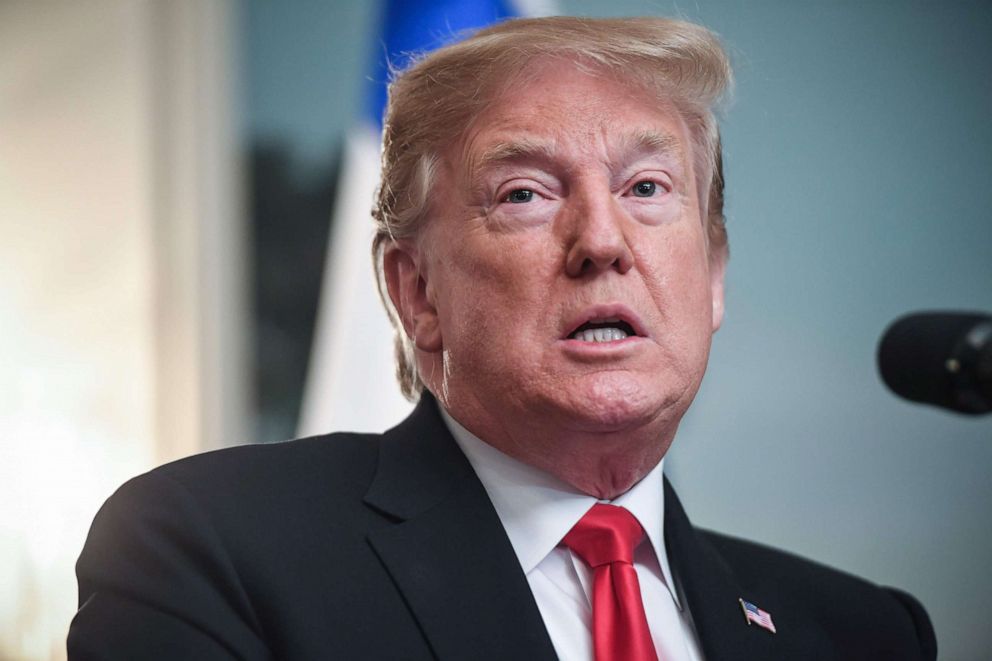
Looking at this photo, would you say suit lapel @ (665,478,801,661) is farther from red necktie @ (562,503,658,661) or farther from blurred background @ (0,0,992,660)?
blurred background @ (0,0,992,660)

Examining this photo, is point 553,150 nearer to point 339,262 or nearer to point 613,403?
point 613,403

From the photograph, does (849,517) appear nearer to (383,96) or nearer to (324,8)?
(383,96)

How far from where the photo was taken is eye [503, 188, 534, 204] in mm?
1562

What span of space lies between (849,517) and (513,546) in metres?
2.18

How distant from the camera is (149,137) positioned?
12.1ft

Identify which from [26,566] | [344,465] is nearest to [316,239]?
[26,566]

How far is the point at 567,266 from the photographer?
1.49 m

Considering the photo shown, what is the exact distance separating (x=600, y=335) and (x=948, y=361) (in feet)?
1.65

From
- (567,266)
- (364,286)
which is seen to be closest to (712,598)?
(567,266)

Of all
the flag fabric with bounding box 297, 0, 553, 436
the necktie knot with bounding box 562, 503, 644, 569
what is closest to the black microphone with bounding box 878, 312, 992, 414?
the necktie knot with bounding box 562, 503, 644, 569

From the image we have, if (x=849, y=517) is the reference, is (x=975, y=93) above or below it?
above

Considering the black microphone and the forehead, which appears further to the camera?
the forehead

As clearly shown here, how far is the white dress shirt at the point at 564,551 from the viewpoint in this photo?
4.92 ft

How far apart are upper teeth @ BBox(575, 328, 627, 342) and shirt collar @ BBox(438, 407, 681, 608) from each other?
0.21m
